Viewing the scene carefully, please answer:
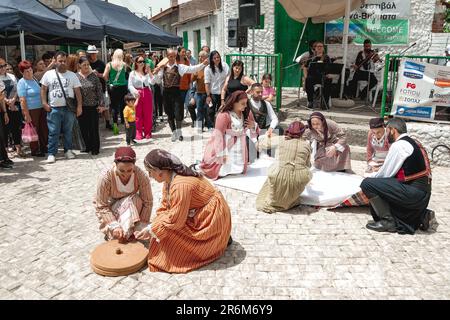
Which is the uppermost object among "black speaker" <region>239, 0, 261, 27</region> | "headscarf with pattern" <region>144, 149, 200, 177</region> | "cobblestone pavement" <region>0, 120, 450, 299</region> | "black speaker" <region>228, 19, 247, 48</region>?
"black speaker" <region>239, 0, 261, 27</region>

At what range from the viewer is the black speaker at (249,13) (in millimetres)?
9234

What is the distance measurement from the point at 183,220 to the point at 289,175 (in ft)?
6.60

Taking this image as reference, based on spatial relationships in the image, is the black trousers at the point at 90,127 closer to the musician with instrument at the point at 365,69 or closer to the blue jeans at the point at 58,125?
the blue jeans at the point at 58,125

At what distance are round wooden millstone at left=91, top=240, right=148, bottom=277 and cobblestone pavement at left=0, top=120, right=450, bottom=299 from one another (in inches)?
2.9

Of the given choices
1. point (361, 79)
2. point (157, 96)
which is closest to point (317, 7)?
point (361, 79)

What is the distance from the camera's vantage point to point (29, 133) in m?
7.41

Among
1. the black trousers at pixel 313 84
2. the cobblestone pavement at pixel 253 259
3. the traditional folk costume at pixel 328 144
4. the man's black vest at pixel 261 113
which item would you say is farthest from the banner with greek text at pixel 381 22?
the cobblestone pavement at pixel 253 259

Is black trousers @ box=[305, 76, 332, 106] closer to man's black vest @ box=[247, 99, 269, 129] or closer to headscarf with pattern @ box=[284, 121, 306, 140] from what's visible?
man's black vest @ box=[247, 99, 269, 129]

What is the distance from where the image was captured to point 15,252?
4188 millimetres

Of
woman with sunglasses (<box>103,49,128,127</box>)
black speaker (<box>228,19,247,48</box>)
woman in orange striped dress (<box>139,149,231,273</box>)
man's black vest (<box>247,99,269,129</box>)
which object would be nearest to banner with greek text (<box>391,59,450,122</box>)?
man's black vest (<box>247,99,269,129</box>)

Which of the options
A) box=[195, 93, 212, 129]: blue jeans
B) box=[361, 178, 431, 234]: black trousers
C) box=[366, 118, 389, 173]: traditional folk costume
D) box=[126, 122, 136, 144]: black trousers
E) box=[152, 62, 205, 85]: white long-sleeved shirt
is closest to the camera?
box=[361, 178, 431, 234]: black trousers

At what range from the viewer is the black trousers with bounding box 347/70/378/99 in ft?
34.7

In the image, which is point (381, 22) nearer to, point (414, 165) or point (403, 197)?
point (414, 165)
